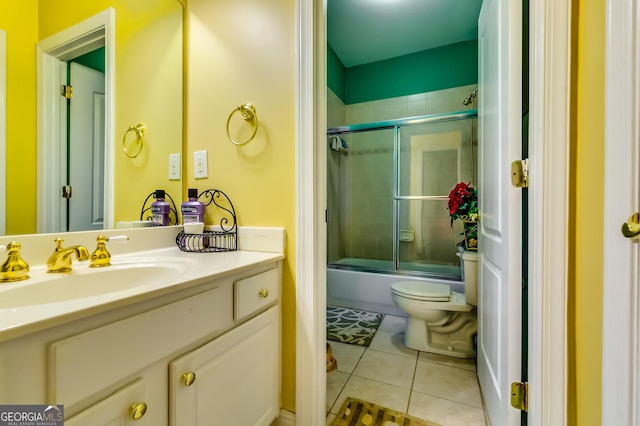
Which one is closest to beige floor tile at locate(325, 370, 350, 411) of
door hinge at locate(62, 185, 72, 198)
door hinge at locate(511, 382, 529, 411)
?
door hinge at locate(511, 382, 529, 411)

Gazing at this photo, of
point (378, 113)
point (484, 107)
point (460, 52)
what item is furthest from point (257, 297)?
point (460, 52)

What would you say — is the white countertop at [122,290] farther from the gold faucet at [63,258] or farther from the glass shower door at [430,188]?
the glass shower door at [430,188]

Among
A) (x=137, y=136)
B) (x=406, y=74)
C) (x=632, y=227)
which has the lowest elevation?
(x=632, y=227)

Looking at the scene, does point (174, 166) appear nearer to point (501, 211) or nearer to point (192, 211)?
point (192, 211)

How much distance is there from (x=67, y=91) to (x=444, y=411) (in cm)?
198

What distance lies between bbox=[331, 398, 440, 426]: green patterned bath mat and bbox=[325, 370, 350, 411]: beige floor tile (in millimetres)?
70

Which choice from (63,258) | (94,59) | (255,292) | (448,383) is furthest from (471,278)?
(94,59)

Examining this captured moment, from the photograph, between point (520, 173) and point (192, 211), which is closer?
point (520, 173)

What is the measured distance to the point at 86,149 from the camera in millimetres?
956

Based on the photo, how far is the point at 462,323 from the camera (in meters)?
1.64

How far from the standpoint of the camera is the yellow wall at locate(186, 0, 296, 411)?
106cm

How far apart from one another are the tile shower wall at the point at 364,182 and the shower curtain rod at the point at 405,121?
105 mm

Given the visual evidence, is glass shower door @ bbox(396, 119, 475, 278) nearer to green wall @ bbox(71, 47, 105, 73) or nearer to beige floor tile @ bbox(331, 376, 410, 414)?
beige floor tile @ bbox(331, 376, 410, 414)

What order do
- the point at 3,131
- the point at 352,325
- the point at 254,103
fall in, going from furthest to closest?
the point at 352,325 < the point at 254,103 < the point at 3,131
